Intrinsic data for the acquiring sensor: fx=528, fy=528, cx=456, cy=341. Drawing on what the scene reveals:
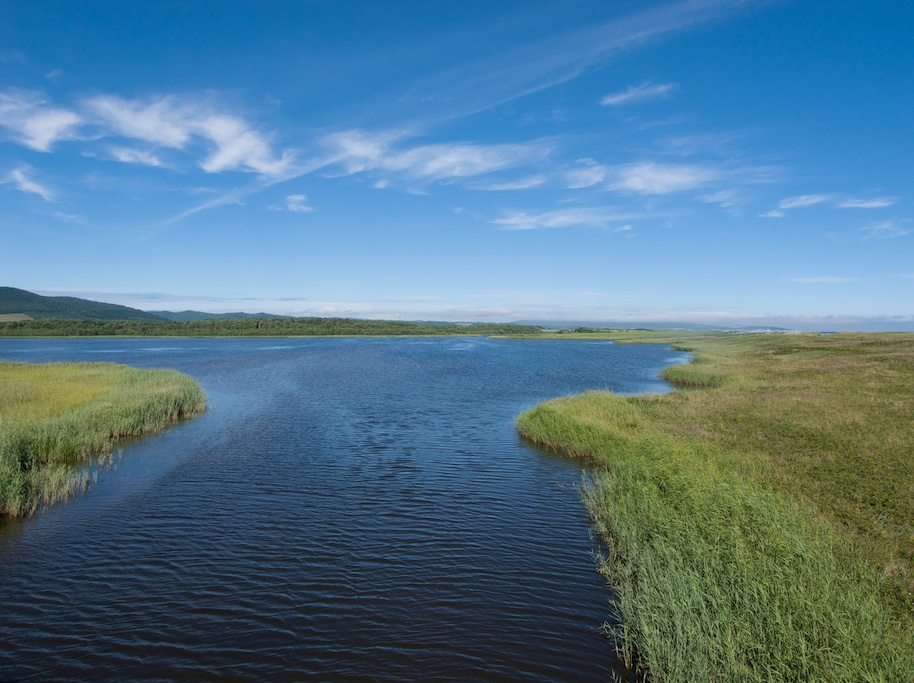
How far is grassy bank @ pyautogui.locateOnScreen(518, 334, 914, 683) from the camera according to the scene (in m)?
7.87

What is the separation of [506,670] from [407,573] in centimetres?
413

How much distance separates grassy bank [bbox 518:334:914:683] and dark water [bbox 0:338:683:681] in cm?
165

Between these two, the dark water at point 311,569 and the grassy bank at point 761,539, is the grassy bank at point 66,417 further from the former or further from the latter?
the grassy bank at point 761,539

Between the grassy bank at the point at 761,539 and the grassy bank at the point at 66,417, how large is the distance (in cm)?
1866

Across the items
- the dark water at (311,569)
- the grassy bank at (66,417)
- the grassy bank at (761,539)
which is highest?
the grassy bank at (761,539)

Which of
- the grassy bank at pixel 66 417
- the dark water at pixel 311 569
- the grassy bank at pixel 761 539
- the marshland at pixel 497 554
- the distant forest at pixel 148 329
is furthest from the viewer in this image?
the distant forest at pixel 148 329

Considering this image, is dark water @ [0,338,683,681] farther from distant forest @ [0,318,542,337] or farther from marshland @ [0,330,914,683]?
distant forest @ [0,318,542,337]

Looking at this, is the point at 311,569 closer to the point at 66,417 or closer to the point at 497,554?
the point at 497,554

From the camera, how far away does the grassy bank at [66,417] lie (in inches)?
716

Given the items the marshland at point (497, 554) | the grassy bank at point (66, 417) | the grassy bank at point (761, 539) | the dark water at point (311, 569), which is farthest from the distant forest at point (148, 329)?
the grassy bank at point (761, 539)

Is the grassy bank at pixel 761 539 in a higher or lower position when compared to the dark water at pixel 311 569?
higher

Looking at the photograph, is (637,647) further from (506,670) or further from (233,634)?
(233,634)

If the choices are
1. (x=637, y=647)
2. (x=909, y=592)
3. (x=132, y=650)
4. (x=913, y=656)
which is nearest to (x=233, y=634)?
(x=132, y=650)

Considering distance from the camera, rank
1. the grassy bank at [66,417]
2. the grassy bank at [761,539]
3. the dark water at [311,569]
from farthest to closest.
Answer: the grassy bank at [66,417] < the dark water at [311,569] < the grassy bank at [761,539]
